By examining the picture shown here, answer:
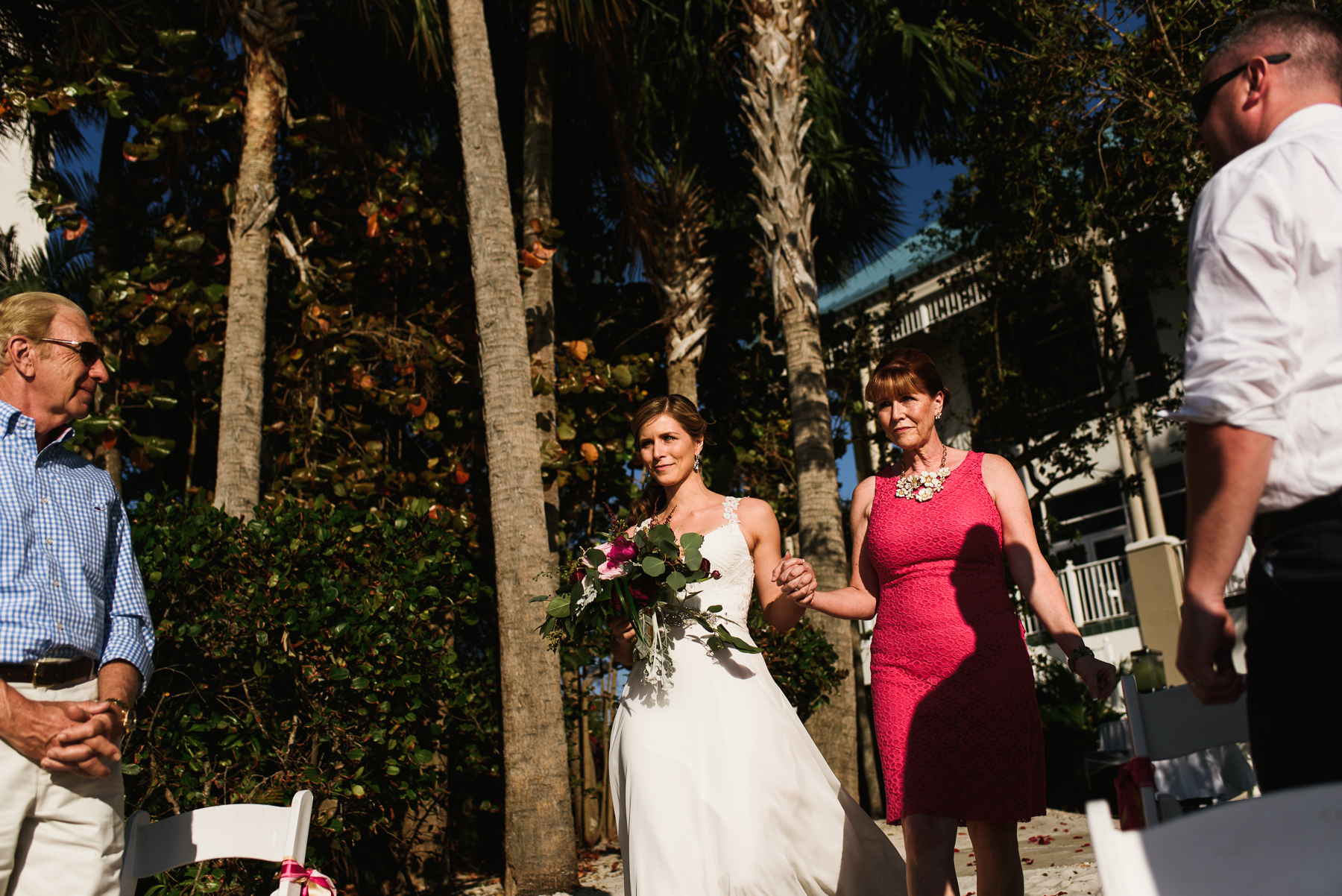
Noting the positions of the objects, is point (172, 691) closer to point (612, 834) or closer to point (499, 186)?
point (499, 186)

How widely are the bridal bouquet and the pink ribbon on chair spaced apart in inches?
47.5

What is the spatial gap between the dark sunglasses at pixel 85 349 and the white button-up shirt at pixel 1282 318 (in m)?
2.59

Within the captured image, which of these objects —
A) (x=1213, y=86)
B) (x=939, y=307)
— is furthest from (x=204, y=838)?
(x=939, y=307)

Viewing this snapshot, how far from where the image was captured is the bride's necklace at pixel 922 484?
3221 mm

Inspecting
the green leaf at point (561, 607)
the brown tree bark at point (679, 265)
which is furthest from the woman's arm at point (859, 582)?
the brown tree bark at point (679, 265)

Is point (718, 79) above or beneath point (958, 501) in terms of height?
above

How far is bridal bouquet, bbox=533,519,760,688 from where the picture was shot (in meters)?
3.14

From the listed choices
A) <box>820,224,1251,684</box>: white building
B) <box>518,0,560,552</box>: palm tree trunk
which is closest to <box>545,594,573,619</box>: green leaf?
<box>518,0,560,552</box>: palm tree trunk

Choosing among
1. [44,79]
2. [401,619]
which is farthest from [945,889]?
[44,79]

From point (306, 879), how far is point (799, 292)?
6355mm

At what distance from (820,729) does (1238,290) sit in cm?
625

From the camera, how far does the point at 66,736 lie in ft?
7.06

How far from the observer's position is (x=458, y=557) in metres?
5.87

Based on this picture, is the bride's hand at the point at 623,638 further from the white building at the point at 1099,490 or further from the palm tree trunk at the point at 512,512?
the white building at the point at 1099,490
